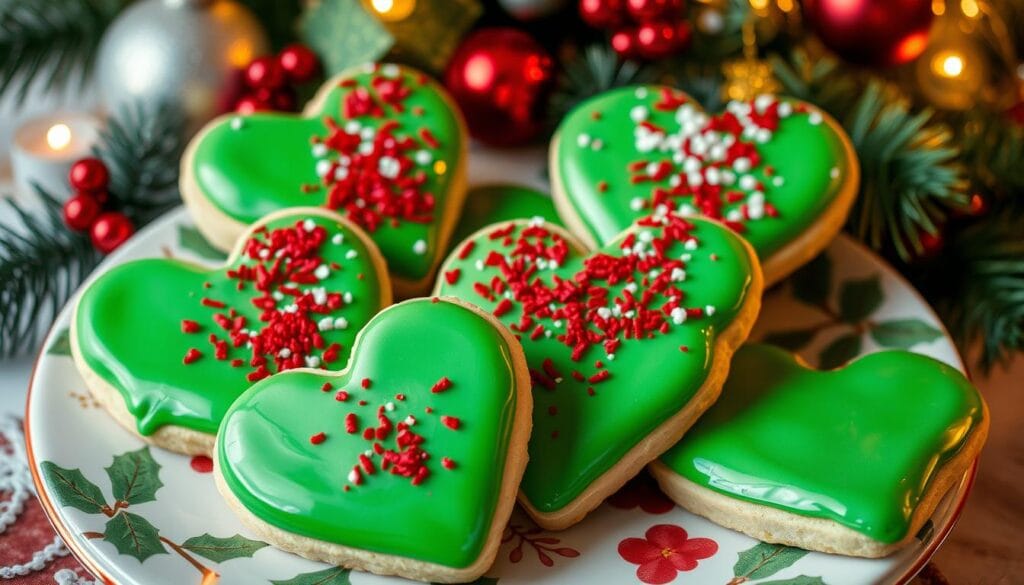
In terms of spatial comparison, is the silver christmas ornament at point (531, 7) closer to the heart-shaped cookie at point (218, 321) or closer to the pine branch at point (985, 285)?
the heart-shaped cookie at point (218, 321)

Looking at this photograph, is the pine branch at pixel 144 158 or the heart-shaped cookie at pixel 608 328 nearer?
the heart-shaped cookie at pixel 608 328

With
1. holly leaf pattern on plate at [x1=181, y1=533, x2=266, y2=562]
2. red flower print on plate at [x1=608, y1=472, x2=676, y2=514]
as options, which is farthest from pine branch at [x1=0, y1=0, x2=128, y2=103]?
red flower print on plate at [x1=608, y1=472, x2=676, y2=514]

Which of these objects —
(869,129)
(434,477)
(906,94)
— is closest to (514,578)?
(434,477)

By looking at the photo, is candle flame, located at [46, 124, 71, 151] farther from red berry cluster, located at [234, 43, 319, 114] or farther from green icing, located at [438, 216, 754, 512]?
→ green icing, located at [438, 216, 754, 512]

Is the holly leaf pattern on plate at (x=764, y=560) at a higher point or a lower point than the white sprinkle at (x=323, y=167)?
lower

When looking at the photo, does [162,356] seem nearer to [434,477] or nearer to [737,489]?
[434,477]

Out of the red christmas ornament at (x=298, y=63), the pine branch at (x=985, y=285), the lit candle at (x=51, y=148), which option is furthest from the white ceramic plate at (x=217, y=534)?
the red christmas ornament at (x=298, y=63)
